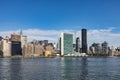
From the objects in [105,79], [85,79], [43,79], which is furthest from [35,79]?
[105,79]

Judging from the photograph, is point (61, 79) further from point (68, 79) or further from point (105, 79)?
point (105, 79)

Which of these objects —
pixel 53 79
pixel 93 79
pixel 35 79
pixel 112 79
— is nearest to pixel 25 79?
pixel 35 79

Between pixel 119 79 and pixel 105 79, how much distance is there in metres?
4.87

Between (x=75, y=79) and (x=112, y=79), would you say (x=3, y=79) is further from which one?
(x=112, y=79)

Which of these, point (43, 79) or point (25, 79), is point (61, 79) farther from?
point (25, 79)

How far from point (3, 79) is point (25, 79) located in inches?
300

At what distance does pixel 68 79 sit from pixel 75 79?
230 cm

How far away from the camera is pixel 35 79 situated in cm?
9088

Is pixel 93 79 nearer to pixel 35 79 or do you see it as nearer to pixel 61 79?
pixel 61 79

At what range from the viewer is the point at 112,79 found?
305 feet

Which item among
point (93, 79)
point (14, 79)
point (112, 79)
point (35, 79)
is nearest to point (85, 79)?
point (93, 79)

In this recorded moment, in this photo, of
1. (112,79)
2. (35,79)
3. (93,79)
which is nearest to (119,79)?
(112,79)

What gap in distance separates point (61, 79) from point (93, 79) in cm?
1041

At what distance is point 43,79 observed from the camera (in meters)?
91.2
